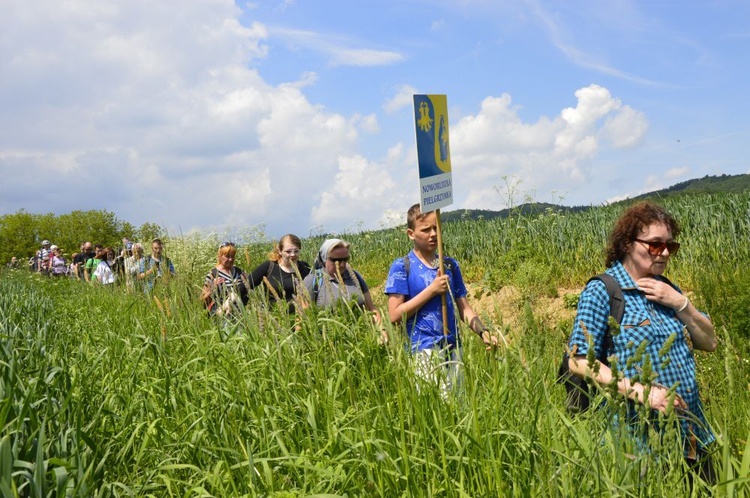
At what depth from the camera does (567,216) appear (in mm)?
16688

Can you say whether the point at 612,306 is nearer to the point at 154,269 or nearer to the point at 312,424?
the point at 312,424

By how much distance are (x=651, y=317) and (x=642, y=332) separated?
0.39 feet

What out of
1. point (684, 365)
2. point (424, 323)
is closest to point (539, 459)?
point (684, 365)

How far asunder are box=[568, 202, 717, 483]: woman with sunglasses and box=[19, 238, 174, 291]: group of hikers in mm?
3874

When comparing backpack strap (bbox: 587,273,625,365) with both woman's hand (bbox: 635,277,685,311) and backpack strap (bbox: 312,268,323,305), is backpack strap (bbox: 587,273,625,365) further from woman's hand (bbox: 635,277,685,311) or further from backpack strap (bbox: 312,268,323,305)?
backpack strap (bbox: 312,268,323,305)

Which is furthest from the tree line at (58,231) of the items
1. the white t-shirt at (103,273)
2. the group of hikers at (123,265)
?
the white t-shirt at (103,273)

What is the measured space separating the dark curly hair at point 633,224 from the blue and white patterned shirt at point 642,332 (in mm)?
225

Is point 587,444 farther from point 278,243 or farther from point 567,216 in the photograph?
point 567,216

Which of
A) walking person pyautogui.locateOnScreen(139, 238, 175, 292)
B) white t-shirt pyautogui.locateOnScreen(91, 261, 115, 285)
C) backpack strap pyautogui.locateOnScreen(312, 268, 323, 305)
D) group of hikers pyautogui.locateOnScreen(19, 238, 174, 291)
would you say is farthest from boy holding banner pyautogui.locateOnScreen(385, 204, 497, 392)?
white t-shirt pyautogui.locateOnScreen(91, 261, 115, 285)

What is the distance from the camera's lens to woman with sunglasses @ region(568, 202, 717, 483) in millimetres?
3188

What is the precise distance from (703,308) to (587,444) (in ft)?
20.7

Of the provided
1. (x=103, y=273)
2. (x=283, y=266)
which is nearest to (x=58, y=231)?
(x=103, y=273)

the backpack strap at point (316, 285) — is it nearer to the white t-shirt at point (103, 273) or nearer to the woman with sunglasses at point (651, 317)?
the woman with sunglasses at point (651, 317)

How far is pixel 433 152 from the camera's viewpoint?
16.3ft
